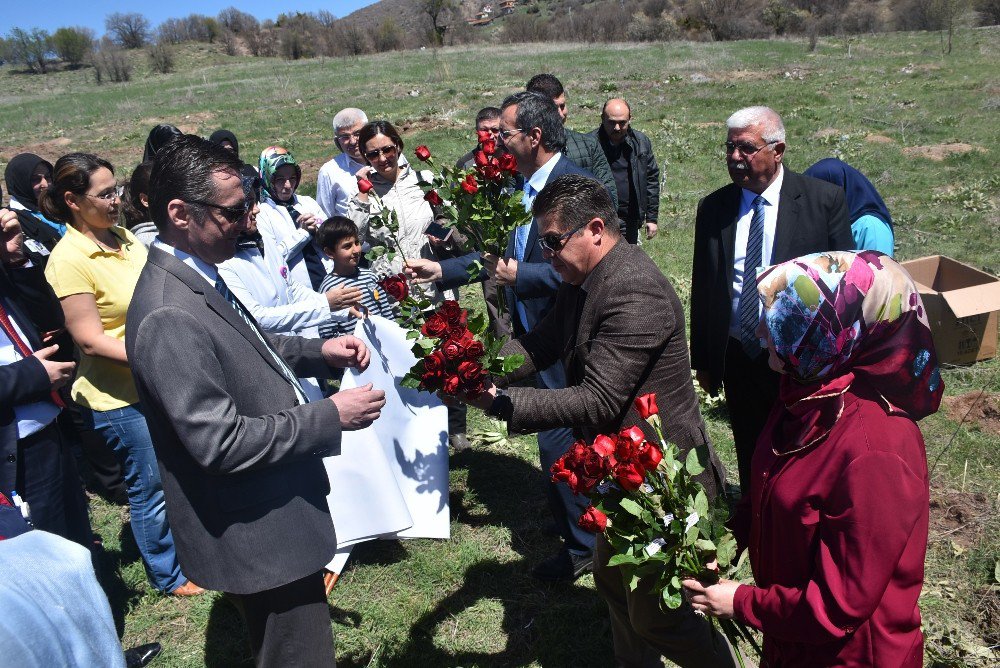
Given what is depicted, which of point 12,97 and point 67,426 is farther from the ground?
point 12,97

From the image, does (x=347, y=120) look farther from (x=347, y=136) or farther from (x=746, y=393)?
(x=746, y=393)

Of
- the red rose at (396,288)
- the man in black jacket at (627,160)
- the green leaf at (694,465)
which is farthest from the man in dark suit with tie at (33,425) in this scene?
the man in black jacket at (627,160)

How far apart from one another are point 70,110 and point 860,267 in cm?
3426

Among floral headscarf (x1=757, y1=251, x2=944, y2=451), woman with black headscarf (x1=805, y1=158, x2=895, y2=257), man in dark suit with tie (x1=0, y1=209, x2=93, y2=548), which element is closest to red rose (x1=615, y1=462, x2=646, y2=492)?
floral headscarf (x1=757, y1=251, x2=944, y2=451)

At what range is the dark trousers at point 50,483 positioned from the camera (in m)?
3.33

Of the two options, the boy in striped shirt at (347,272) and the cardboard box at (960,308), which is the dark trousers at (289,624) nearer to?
the boy in striped shirt at (347,272)

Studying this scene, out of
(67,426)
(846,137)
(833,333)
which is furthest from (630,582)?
(846,137)

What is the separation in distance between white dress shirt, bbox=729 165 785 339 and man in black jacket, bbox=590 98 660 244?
292 cm

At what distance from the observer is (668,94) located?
21516 mm

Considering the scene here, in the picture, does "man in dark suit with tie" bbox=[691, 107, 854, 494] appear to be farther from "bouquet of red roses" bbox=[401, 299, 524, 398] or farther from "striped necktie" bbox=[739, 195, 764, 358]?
→ "bouquet of red roses" bbox=[401, 299, 524, 398]

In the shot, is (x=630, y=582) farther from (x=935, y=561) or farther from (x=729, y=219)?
(x=935, y=561)

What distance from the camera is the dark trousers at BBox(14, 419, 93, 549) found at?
333cm

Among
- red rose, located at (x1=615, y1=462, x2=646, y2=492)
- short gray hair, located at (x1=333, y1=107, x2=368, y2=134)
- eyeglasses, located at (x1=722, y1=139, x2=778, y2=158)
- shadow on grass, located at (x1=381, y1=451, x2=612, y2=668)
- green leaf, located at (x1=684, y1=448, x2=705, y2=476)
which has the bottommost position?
shadow on grass, located at (x1=381, y1=451, x2=612, y2=668)

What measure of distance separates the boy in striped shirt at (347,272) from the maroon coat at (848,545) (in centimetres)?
335
